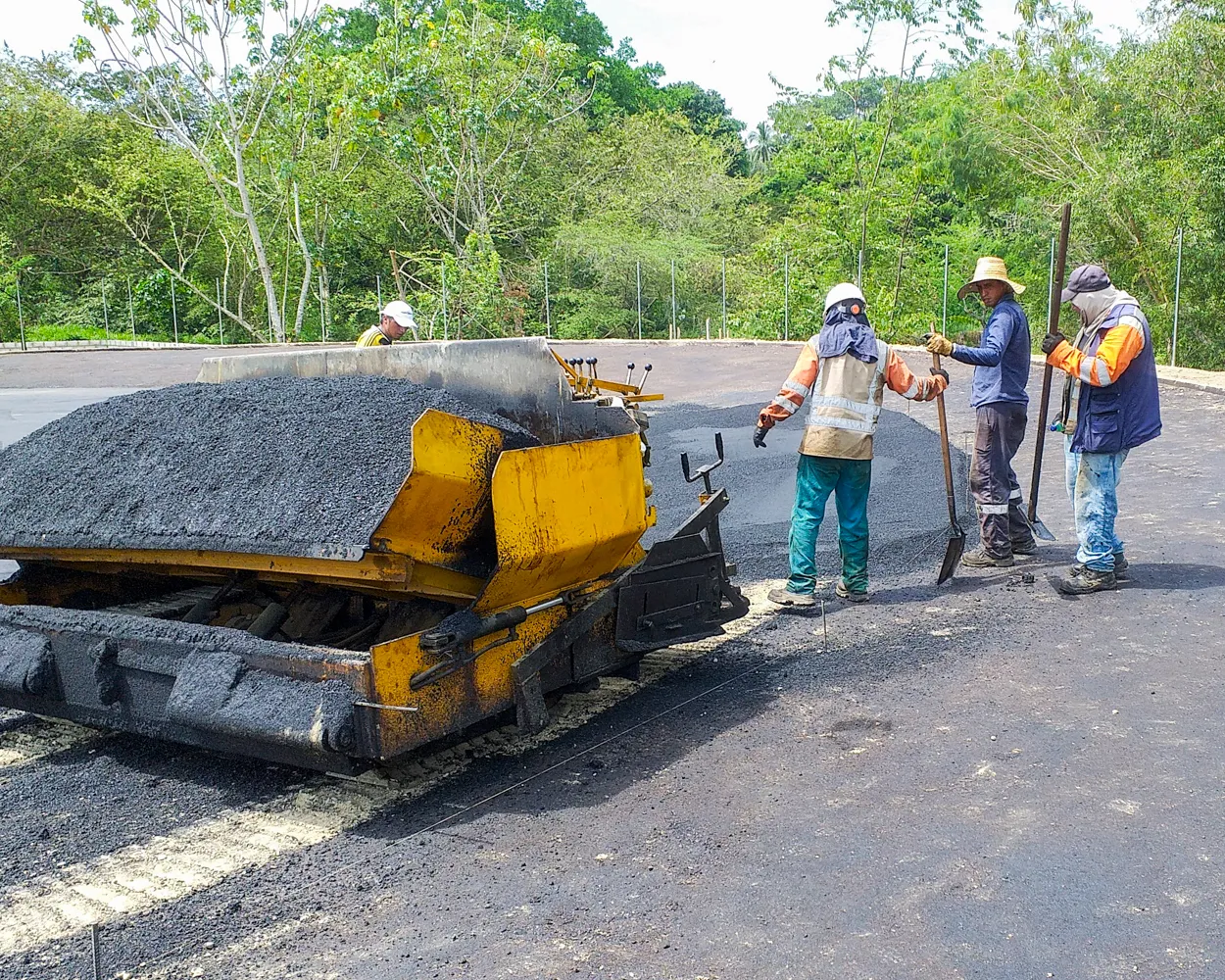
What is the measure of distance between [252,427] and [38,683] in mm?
1081

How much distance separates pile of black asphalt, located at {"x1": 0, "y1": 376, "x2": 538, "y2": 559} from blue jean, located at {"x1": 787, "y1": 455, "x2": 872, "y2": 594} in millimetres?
2073

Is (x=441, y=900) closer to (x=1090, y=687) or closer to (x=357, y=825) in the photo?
(x=357, y=825)

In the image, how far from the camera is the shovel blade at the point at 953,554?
19.5 feet

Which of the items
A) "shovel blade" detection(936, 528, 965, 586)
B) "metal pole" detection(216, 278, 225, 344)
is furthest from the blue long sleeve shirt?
"metal pole" detection(216, 278, 225, 344)

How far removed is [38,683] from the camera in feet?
12.3

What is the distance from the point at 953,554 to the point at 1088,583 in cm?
67

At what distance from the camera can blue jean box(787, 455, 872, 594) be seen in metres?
5.74

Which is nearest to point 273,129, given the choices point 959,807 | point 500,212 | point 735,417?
point 500,212

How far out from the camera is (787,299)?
22734 millimetres

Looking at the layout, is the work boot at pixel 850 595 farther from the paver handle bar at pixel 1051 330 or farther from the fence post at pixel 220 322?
the fence post at pixel 220 322

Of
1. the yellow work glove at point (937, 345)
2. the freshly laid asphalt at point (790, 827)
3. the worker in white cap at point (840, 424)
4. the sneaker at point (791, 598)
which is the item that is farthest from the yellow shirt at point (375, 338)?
the yellow work glove at point (937, 345)

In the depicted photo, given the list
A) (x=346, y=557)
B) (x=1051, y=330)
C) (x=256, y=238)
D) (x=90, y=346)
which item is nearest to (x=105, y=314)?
(x=256, y=238)

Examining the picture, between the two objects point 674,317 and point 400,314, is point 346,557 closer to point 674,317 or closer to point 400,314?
point 400,314

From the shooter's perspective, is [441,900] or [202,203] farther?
[202,203]
